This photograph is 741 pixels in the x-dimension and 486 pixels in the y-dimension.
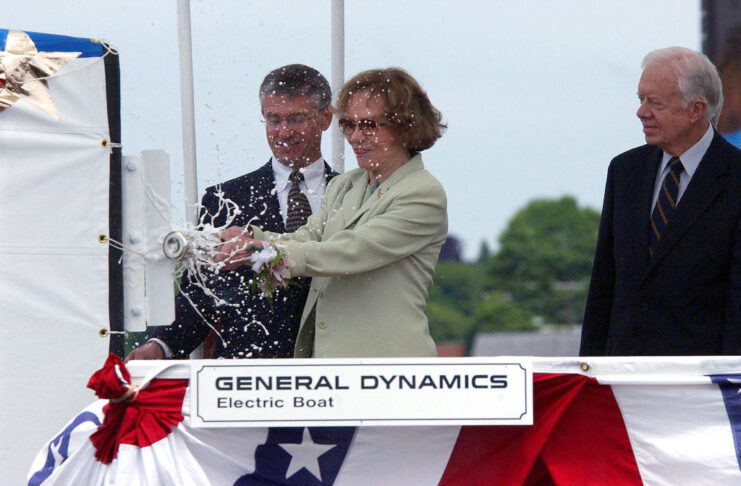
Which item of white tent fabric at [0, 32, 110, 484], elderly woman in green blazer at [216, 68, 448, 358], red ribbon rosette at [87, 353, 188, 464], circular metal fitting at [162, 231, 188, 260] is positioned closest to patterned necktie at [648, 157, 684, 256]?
elderly woman in green blazer at [216, 68, 448, 358]

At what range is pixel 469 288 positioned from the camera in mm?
77875

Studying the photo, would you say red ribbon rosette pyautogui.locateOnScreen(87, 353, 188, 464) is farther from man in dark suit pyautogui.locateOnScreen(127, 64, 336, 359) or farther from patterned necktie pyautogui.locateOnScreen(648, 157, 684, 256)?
patterned necktie pyautogui.locateOnScreen(648, 157, 684, 256)

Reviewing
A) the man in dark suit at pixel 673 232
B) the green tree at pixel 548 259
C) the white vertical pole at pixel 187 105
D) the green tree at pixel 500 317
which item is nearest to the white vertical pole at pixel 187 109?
the white vertical pole at pixel 187 105

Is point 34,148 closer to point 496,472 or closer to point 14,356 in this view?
point 14,356

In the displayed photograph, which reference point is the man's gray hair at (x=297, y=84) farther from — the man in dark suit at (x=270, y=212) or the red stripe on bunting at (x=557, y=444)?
the red stripe on bunting at (x=557, y=444)

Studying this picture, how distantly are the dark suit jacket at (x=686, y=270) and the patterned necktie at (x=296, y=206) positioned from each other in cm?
98

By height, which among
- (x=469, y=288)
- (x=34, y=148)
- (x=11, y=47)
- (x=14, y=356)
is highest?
(x=11, y=47)

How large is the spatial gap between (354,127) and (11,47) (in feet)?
3.26

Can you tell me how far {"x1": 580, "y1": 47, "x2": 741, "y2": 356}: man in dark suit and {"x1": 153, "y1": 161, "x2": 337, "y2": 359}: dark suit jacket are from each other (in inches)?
36.4

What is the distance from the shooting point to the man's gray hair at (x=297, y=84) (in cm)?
396

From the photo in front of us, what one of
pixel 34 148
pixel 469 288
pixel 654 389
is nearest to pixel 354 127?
pixel 34 148

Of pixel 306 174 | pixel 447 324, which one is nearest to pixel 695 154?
pixel 306 174

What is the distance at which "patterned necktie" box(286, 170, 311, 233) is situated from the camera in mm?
3896

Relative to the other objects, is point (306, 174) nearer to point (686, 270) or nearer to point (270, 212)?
point (270, 212)
